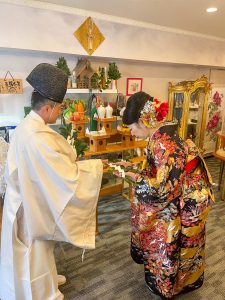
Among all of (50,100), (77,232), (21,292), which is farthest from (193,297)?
(50,100)

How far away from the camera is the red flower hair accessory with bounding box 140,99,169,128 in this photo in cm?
140

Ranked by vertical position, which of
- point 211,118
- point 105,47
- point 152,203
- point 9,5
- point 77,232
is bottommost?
point 77,232

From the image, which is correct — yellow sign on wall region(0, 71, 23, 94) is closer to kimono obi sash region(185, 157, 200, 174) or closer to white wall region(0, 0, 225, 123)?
white wall region(0, 0, 225, 123)

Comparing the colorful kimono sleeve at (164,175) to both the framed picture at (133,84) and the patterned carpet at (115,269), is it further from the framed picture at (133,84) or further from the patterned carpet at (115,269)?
the framed picture at (133,84)

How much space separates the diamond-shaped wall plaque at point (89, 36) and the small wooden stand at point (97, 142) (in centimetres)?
99

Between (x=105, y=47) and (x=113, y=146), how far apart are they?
119cm

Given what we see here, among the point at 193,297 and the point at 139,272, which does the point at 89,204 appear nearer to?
the point at 139,272

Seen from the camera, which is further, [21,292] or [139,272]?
[139,272]

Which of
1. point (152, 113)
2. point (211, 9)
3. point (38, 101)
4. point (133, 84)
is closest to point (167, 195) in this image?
point (152, 113)

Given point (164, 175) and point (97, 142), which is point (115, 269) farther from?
point (97, 142)

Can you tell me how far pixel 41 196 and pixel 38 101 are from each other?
1.64 ft

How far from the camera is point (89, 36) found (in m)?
2.62

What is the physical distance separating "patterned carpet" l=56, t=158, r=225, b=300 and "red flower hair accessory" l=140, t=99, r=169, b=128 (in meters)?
1.24

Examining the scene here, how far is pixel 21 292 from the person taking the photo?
4.54 ft
